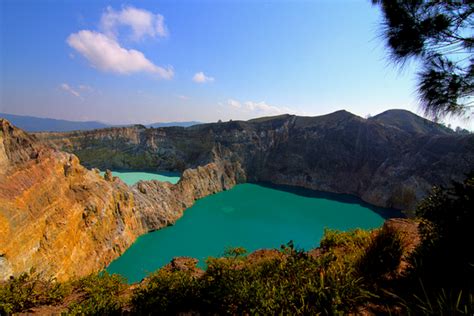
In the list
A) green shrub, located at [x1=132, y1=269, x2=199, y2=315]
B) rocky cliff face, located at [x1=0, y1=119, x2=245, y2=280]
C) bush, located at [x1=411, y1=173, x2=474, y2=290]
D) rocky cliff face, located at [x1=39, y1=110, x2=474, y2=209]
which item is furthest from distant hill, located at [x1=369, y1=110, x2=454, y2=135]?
green shrub, located at [x1=132, y1=269, x2=199, y2=315]

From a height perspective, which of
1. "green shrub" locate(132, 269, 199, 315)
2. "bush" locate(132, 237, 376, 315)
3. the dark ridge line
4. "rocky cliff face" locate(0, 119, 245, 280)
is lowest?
the dark ridge line

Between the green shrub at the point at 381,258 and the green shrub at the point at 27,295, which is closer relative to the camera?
the green shrub at the point at 381,258

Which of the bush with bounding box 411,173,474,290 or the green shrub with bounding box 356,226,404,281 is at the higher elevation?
the bush with bounding box 411,173,474,290

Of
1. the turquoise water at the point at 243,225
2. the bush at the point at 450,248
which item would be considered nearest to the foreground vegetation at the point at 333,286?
the bush at the point at 450,248

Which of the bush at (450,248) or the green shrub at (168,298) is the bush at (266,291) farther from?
the bush at (450,248)

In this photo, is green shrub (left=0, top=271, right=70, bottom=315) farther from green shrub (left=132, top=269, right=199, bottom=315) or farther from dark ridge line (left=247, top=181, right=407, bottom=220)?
dark ridge line (left=247, top=181, right=407, bottom=220)

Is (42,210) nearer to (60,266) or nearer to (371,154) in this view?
(60,266)

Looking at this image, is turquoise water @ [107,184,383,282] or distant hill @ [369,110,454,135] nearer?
turquoise water @ [107,184,383,282]
